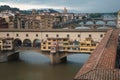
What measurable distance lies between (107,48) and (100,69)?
5.42 meters

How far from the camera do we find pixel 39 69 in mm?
21438

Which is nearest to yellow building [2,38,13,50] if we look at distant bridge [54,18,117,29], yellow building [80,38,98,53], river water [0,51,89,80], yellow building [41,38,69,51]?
river water [0,51,89,80]

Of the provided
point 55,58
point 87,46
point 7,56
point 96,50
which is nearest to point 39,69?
point 55,58

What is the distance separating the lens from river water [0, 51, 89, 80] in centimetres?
1914

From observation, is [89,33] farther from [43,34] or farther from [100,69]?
[100,69]

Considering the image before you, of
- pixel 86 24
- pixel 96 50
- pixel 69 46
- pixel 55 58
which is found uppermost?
pixel 86 24

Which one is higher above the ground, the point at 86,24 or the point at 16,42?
the point at 86,24

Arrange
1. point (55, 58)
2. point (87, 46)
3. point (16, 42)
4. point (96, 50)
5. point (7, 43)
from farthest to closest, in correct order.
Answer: point (16, 42)
point (7, 43)
point (87, 46)
point (55, 58)
point (96, 50)

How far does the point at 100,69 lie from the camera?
32.2 ft

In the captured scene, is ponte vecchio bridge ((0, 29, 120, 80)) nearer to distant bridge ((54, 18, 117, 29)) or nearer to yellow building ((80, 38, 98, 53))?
yellow building ((80, 38, 98, 53))

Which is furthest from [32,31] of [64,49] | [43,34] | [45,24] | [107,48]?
[45,24]

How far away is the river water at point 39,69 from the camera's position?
19.1 m

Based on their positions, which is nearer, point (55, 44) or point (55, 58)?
point (55, 58)

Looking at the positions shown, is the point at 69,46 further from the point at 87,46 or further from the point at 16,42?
the point at 16,42
